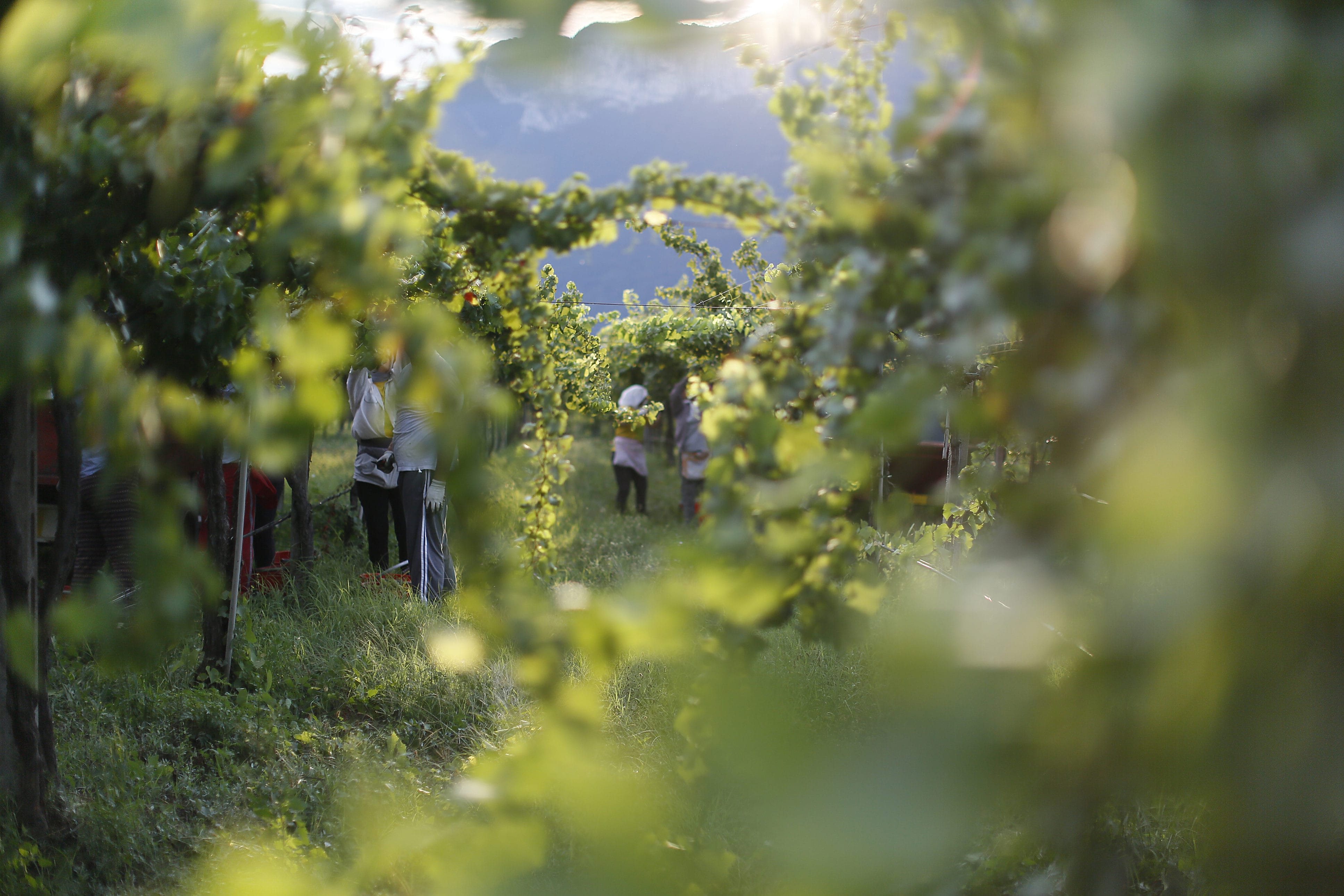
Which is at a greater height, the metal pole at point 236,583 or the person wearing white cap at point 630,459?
the metal pole at point 236,583

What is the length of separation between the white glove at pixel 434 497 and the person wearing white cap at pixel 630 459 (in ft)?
13.2

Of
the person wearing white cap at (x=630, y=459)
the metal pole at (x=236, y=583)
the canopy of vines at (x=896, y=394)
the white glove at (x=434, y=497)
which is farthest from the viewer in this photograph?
the person wearing white cap at (x=630, y=459)

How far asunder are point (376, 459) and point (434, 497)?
0.70 metres

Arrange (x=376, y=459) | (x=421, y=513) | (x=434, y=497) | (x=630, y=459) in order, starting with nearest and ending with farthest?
1. (x=434, y=497)
2. (x=421, y=513)
3. (x=376, y=459)
4. (x=630, y=459)

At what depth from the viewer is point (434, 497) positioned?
4.90 m

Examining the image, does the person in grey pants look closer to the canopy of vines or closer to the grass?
the grass

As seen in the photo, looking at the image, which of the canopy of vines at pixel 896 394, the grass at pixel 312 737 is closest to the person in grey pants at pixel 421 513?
the grass at pixel 312 737

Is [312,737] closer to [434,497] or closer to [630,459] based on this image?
[434,497]

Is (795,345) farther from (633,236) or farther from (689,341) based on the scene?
(689,341)

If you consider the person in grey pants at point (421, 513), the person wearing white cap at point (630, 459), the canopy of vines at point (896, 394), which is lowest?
the person wearing white cap at point (630, 459)

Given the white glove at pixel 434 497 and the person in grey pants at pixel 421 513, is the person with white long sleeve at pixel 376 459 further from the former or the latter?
the white glove at pixel 434 497

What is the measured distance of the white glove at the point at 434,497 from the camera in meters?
4.85

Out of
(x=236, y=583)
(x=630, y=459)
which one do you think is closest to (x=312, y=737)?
(x=236, y=583)

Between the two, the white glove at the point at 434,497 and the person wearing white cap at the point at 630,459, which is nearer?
the white glove at the point at 434,497
